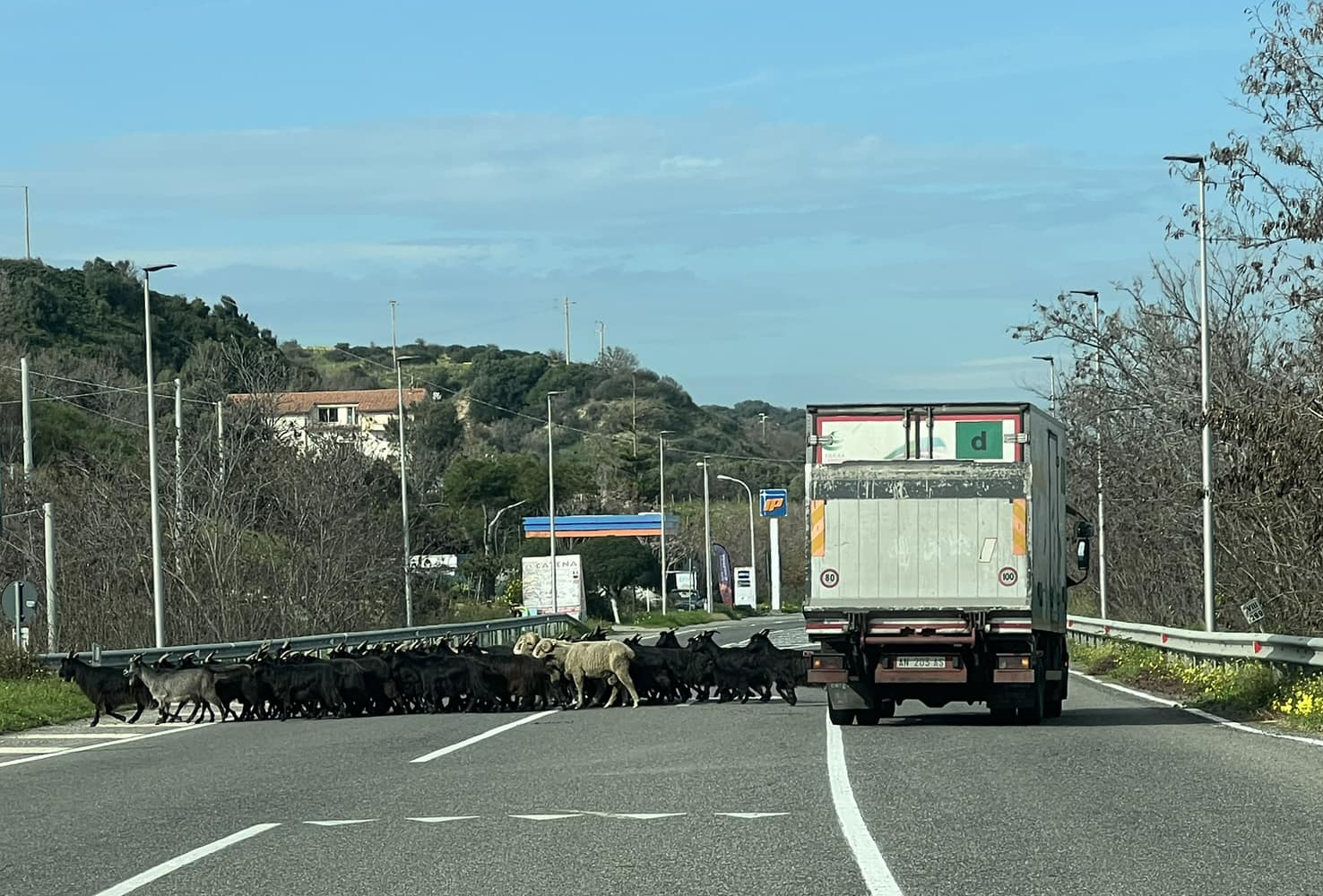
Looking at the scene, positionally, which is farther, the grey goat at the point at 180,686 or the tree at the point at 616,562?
the tree at the point at 616,562

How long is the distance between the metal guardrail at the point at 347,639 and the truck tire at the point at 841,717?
1109 centimetres

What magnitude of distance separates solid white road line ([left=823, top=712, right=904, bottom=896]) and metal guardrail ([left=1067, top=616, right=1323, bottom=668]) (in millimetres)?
7132

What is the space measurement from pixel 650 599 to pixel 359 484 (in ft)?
161

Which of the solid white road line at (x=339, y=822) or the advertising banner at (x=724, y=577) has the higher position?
the solid white road line at (x=339, y=822)

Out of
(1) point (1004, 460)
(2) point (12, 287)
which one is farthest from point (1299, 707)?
(2) point (12, 287)

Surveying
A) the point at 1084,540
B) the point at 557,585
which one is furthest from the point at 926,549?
the point at 557,585

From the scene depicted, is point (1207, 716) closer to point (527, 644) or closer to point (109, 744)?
point (527, 644)

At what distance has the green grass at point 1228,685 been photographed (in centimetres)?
2023

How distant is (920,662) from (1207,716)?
3.95m

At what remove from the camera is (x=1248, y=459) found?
23406 mm

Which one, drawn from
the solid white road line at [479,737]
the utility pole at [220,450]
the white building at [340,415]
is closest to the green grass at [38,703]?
the solid white road line at [479,737]

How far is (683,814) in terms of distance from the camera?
12.3 m

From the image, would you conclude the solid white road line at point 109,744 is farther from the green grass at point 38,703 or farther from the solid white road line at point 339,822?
the solid white road line at point 339,822

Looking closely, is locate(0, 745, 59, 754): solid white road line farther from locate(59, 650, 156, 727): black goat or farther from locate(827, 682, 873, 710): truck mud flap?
locate(827, 682, 873, 710): truck mud flap
